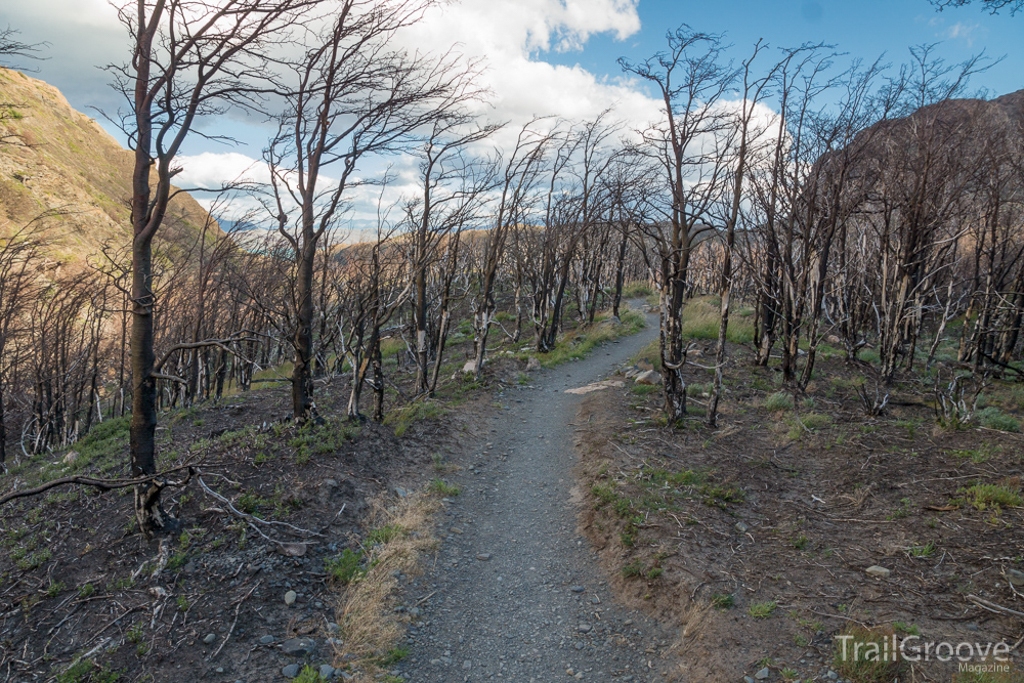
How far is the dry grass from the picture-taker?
457cm

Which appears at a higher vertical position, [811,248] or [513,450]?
[811,248]

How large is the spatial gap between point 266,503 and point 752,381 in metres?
11.0

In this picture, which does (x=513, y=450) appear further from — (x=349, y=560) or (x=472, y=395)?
(x=349, y=560)

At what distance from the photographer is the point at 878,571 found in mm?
4938

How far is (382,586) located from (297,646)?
3.39ft

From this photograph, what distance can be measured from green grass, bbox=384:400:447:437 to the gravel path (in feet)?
4.83

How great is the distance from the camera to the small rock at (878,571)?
16.0ft

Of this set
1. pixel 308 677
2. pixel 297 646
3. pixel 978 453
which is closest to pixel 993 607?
pixel 978 453

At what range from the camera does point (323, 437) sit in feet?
26.4

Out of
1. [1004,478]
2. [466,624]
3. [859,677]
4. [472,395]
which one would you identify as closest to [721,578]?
[859,677]

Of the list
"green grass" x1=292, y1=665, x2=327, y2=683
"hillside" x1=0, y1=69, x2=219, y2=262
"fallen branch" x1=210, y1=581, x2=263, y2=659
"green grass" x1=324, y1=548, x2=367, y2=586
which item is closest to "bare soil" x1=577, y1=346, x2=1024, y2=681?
"green grass" x1=324, y1=548, x2=367, y2=586

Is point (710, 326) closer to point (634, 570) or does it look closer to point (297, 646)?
point (634, 570)

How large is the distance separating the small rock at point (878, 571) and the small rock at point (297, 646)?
530 cm

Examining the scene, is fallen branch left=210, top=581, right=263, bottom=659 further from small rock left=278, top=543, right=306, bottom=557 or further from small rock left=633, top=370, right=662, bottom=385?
small rock left=633, top=370, right=662, bottom=385
